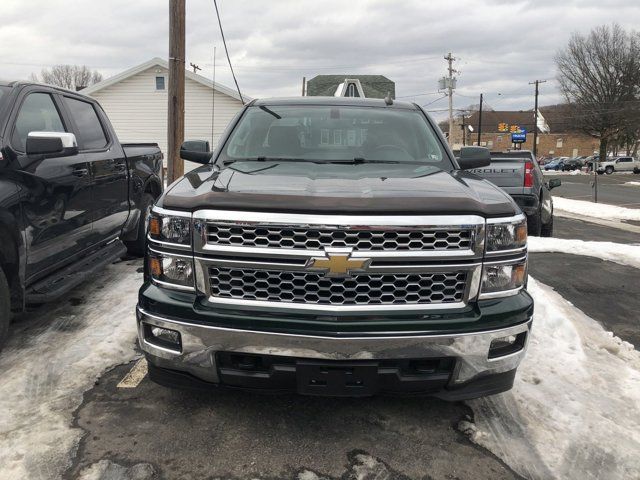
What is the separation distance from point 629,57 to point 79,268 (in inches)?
2459

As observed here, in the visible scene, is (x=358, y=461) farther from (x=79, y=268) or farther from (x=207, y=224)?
(x=79, y=268)

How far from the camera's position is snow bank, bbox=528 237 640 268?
743cm

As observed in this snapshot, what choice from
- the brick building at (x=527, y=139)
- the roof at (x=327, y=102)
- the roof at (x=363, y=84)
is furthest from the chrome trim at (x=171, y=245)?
the brick building at (x=527, y=139)

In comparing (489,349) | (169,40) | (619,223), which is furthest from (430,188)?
(619,223)

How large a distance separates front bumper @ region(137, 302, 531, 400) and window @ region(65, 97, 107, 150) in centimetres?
283

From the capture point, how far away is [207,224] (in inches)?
101

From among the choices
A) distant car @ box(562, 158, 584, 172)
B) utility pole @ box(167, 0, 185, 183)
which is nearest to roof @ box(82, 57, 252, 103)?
utility pole @ box(167, 0, 185, 183)

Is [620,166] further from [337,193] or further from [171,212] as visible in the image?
[171,212]

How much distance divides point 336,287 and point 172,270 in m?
0.80

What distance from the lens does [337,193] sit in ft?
8.63

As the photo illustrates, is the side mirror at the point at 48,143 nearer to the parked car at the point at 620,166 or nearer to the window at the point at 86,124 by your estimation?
the window at the point at 86,124

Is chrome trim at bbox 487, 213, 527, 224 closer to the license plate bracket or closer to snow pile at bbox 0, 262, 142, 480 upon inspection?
the license plate bracket

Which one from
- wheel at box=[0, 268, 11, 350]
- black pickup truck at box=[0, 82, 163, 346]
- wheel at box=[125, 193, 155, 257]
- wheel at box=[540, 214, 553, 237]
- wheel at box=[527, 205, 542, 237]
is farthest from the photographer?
wheel at box=[540, 214, 553, 237]

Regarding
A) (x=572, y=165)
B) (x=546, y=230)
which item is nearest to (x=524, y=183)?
(x=546, y=230)
